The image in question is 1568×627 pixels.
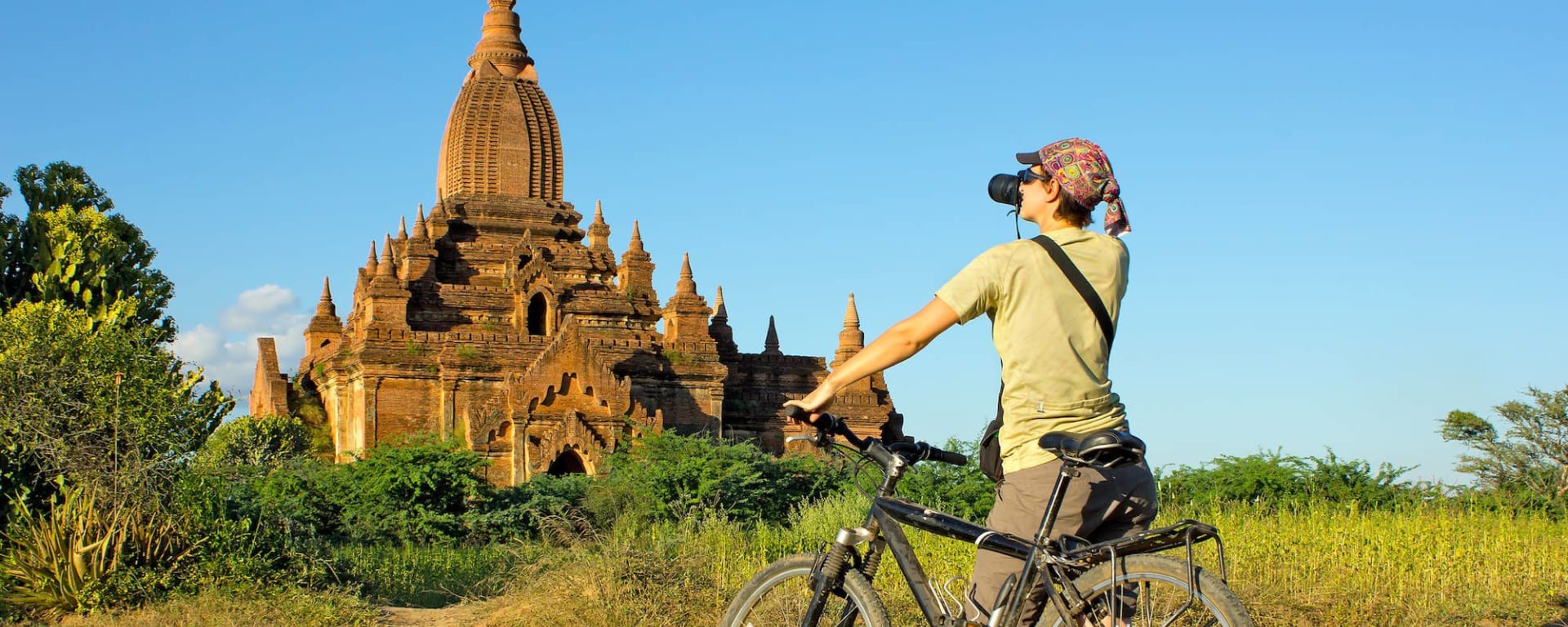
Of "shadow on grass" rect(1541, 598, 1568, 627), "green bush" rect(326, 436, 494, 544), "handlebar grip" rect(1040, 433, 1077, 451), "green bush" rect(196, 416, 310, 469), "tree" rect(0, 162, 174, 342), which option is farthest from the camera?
"green bush" rect(196, 416, 310, 469)

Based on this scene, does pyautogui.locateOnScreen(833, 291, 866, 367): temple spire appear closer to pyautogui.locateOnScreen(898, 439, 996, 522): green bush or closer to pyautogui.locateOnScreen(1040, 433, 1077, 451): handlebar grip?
pyautogui.locateOnScreen(898, 439, 996, 522): green bush

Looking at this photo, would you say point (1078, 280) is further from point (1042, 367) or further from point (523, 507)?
Answer: point (523, 507)

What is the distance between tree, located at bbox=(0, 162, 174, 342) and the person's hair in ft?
61.1

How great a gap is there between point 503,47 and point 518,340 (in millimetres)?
10422

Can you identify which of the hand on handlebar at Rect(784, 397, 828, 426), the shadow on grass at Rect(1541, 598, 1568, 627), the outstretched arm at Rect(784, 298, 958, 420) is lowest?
the shadow on grass at Rect(1541, 598, 1568, 627)

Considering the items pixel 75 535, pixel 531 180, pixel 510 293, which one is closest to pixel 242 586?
pixel 75 535

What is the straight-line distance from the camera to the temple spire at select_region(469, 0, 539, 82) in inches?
1500

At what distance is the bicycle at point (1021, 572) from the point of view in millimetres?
4086

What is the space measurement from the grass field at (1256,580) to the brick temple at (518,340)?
647 inches

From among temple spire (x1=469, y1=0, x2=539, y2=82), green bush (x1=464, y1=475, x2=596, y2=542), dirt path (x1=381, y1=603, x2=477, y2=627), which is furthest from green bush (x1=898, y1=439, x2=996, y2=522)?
temple spire (x1=469, y1=0, x2=539, y2=82)

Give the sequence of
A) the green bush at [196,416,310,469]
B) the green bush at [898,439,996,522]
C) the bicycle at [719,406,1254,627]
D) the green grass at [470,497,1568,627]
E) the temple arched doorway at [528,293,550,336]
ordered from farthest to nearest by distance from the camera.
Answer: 1. the temple arched doorway at [528,293,550,336]
2. the green bush at [196,416,310,469]
3. the green bush at [898,439,996,522]
4. the green grass at [470,497,1568,627]
5. the bicycle at [719,406,1254,627]

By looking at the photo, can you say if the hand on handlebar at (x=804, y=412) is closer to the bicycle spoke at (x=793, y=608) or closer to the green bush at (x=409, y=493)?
the bicycle spoke at (x=793, y=608)

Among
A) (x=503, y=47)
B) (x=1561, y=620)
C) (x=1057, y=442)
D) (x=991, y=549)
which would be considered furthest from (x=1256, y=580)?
(x=503, y=47)

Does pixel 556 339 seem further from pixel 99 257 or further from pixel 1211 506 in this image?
pixel 1211 506
